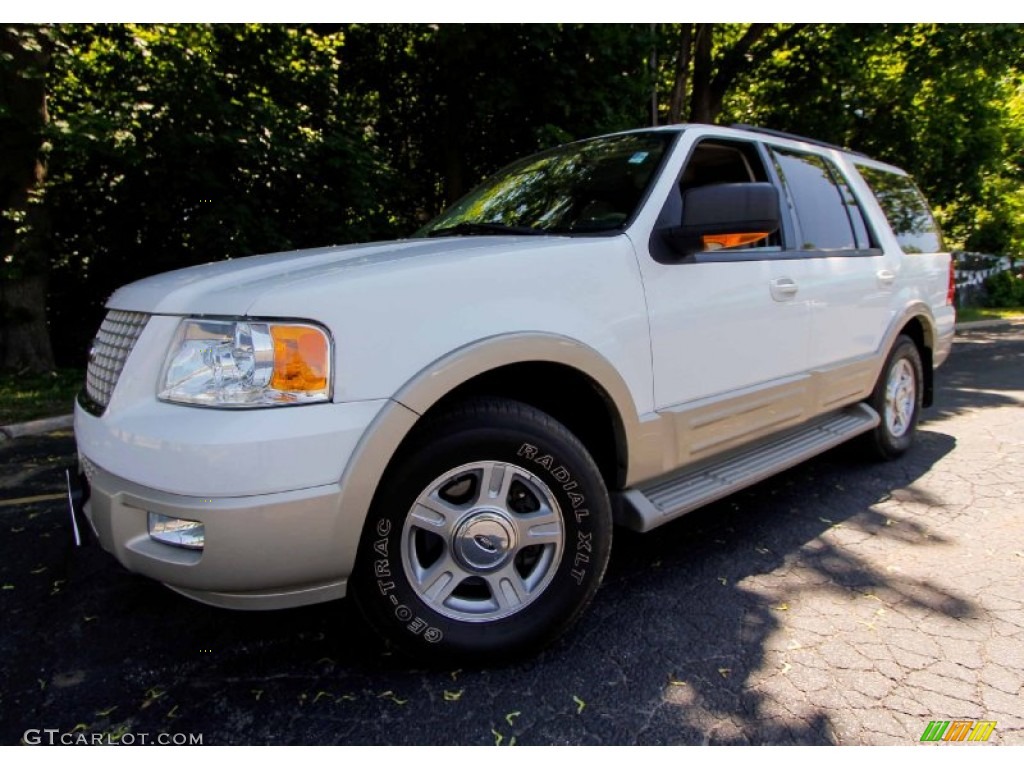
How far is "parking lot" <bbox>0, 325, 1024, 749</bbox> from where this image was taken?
1841 millimetres

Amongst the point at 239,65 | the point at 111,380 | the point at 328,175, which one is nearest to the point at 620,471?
the point at 111,380

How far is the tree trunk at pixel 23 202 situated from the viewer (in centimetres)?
641

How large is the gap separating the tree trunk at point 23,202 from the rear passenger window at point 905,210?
7.31m

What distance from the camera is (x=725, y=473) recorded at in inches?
109

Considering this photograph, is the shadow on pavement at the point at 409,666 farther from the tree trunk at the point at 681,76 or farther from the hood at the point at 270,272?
the tree trunk at the point at 681,76

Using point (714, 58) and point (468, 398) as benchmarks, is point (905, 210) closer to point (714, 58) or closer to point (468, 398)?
point (468, 398)

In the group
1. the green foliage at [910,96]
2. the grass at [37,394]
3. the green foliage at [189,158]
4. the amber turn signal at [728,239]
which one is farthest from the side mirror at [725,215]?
the green foliage at [910,96]

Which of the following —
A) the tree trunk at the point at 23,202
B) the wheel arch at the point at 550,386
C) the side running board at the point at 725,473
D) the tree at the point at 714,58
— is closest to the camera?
the wheel arch at the point at 550,386

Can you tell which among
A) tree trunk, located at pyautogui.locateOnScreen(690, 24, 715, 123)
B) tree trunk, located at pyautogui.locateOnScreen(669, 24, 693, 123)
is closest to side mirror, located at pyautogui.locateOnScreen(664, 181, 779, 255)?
tree trunk, located at pyautogui.locateOnScreen(669, 24, 693, 123)

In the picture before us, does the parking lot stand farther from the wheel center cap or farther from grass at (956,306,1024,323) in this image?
grass at (956,306,1024,323)

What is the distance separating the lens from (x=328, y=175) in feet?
27.7

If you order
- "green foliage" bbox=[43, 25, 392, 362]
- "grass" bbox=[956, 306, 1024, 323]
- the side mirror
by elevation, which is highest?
"green foliage" bbox=[43, 25, 392, 362]

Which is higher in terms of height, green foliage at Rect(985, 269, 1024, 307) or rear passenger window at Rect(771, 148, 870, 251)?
rear passenger window at Rect(771, 148, 870, 251)

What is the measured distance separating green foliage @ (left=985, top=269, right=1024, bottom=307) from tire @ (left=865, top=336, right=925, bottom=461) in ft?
50.8
